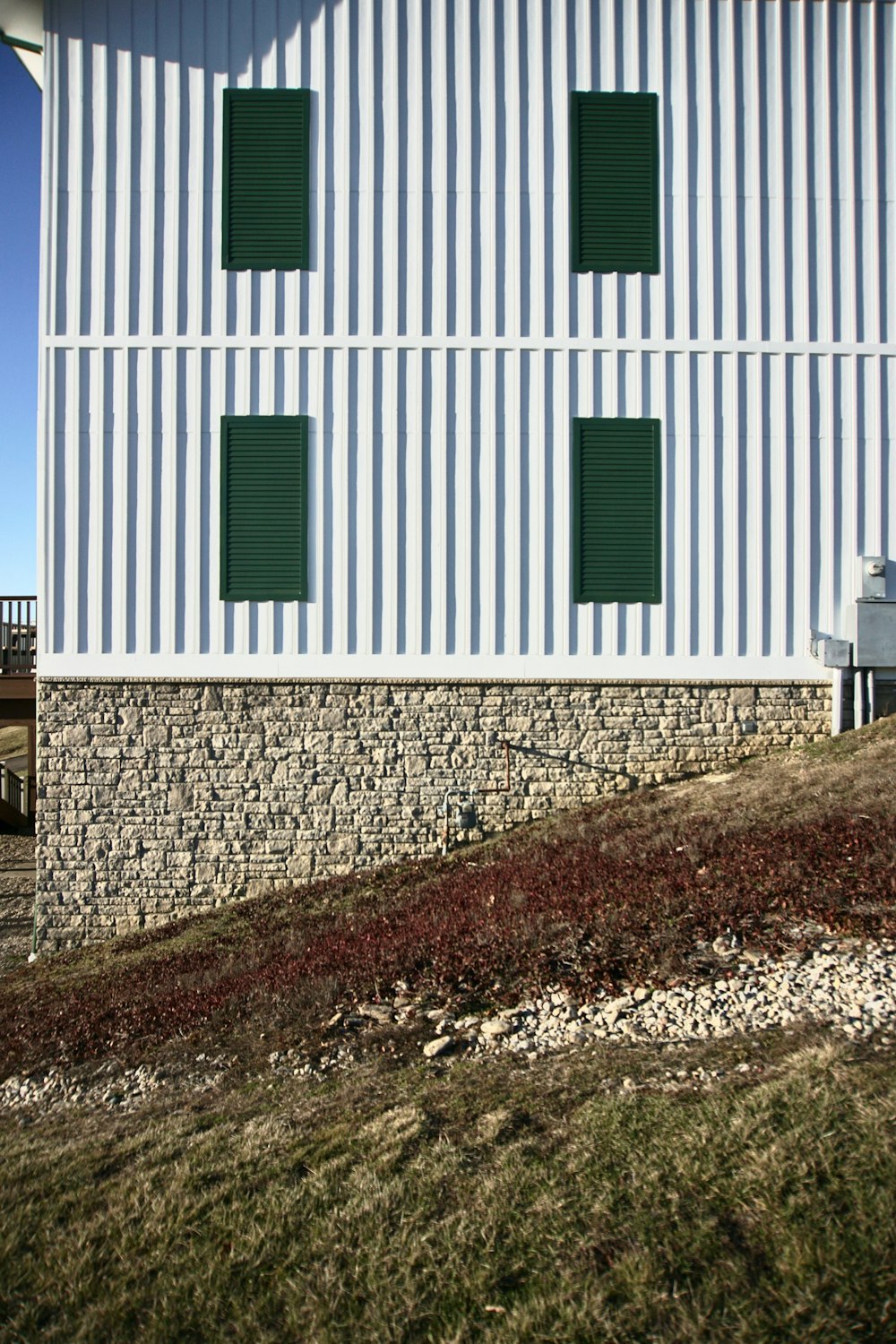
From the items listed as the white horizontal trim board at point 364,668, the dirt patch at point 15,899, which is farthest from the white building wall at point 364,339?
the dirt patch at point 15,899

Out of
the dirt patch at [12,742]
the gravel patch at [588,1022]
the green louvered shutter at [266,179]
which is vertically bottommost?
the dirt patch at [12,742]

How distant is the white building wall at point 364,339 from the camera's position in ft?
38.4

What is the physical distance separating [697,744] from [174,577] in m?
6.92

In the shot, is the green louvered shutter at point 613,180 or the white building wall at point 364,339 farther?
the green louvered shutter at point 613,180

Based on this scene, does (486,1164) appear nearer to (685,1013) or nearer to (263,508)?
(685,1013)

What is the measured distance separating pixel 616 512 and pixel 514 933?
6.36m

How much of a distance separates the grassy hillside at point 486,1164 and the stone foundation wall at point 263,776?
3.73 meters

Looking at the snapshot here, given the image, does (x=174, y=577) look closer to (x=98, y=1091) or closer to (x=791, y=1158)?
(x=98, y=1091)

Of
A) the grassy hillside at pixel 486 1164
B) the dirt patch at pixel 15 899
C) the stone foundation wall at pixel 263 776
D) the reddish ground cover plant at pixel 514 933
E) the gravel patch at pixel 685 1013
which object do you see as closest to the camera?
the grassy hillside at pixel 486 1164

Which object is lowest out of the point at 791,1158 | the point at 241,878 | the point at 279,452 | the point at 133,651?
the point at 241,878

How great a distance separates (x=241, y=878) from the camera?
37.9ft

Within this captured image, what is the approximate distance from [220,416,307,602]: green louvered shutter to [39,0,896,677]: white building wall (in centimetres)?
18

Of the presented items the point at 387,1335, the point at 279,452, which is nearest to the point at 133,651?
the point at 279,452

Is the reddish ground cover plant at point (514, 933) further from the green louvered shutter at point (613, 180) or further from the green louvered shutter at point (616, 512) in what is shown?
the green louvered shutter at point (613, 180)
